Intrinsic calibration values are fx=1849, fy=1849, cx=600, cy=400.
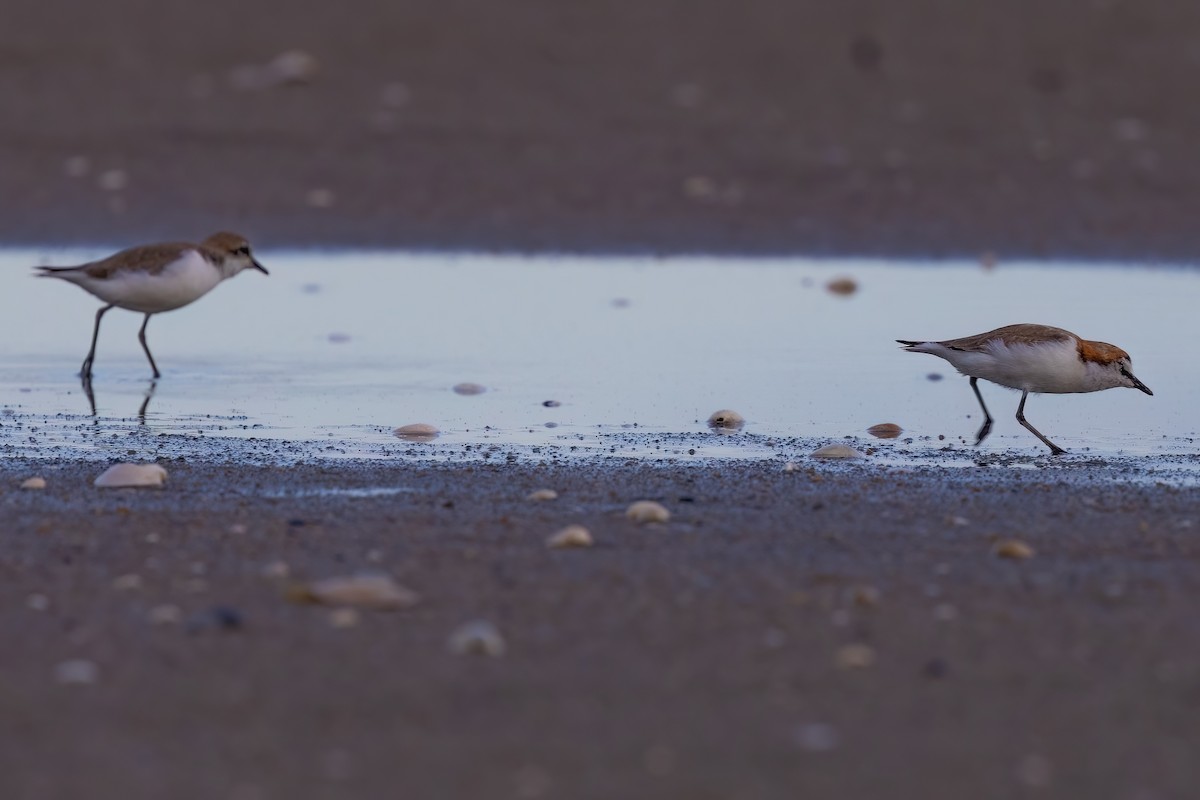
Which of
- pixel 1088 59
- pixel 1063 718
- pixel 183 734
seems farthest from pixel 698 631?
pixel 1088 59

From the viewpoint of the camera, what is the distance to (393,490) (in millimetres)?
6410

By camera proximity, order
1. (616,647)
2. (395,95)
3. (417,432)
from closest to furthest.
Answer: (616,647) → (417,432) → (395,95)

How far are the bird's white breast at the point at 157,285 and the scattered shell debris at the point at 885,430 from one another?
4.03 metres

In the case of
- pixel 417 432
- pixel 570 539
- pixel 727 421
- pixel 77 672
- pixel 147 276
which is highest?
pixel 147 276

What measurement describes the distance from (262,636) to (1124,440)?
4.62m

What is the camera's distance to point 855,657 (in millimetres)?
4355

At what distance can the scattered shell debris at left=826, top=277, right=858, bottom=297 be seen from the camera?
12726 millimetres

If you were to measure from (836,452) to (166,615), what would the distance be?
3.31m

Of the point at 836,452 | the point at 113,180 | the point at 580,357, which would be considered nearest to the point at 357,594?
the point at 836,452

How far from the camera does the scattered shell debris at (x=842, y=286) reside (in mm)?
12726

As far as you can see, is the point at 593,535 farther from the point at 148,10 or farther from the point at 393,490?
the point at 148,10

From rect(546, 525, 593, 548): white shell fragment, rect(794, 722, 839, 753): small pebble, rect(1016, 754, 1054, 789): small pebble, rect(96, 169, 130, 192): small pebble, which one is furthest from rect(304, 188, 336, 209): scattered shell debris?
rect(1016, 754, 1054, 789): small pebble

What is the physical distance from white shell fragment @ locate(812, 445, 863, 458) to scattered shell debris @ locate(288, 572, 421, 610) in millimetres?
2779

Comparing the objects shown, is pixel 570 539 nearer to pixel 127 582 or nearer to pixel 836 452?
pixel 127 582
